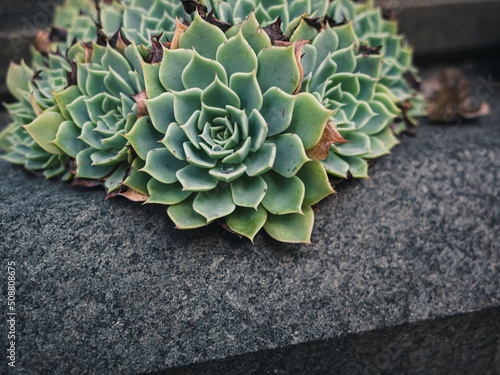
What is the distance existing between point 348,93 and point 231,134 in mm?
468

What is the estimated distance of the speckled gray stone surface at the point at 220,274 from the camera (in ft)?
3.58

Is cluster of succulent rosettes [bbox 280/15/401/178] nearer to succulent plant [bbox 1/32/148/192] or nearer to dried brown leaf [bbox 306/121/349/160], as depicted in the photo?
dried brown leaf [bbox 306/121/349/160]

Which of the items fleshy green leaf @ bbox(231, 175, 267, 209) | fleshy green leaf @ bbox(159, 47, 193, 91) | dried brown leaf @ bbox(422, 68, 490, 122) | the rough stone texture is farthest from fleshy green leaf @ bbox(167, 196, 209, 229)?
the rough stone texture

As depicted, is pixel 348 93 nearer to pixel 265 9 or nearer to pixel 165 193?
pixel 265 9

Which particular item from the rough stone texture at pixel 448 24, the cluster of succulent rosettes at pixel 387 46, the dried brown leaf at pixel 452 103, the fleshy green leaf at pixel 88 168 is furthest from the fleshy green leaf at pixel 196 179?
the rough stone texture at pixel 448 24

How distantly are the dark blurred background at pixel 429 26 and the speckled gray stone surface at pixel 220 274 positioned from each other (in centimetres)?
123

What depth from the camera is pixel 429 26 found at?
255cm

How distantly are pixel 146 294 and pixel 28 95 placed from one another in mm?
841

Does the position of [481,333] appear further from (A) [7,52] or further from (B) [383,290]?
(A) [7,52]

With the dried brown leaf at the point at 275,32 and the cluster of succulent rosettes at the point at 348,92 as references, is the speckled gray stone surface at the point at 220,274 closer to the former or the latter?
the cluster of succulent rosettes at the point at 348,92

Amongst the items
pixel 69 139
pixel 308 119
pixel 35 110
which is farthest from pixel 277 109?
pixel 35 110

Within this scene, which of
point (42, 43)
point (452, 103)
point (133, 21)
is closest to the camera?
point (133, 21)

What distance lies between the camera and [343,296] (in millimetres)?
1216

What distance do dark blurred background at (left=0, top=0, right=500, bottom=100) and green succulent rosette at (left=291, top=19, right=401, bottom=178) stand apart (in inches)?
47.8
